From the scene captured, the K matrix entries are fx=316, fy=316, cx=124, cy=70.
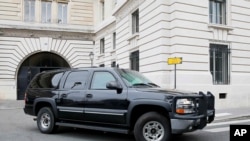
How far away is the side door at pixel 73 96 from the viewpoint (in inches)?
341

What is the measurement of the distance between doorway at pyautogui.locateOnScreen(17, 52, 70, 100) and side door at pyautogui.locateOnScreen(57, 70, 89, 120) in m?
21.6

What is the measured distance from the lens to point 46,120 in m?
9.74

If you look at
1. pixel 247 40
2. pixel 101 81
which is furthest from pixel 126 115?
pixel 247 40

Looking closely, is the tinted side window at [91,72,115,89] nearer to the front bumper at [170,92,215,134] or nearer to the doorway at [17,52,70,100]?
the front bumper at [170,92,215,134]

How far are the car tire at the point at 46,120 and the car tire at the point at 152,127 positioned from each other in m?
3.08

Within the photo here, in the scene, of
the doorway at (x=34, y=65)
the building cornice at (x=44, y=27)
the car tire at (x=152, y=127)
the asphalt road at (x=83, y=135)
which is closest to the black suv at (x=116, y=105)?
the car tire at (x=152, y=127)

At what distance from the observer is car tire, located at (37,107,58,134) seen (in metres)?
9.38

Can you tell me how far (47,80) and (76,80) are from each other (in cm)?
139

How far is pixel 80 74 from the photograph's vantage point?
9.12m

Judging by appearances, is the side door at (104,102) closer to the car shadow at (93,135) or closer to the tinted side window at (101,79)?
the tinted side window at (101,79)

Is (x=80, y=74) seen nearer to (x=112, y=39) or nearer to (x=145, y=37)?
(x=145, y=37)

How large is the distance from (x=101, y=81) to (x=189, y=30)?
8.44 meters

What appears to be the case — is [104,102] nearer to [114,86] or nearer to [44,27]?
[114,86]

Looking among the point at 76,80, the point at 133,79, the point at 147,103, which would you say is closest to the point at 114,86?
the point at 133,79
